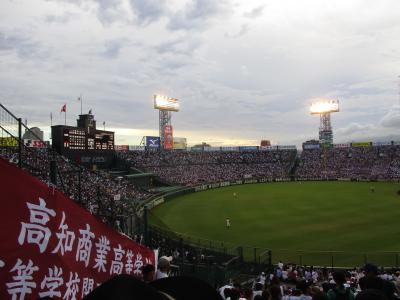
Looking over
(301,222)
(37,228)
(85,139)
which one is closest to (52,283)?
(37,228)

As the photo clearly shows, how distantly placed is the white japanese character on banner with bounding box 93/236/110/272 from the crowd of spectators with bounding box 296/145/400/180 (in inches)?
3188

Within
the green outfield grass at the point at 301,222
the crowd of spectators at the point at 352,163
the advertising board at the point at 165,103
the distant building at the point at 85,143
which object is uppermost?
the advertising board at the point at 165,103

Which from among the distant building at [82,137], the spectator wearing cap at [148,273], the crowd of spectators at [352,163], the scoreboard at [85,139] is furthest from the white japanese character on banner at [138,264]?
the crowd of spectators at [352,163]

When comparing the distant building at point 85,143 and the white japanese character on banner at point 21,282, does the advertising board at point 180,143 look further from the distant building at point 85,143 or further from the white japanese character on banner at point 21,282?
the white japanese character on banner at point 21,282

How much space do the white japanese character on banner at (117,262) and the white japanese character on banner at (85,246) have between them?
71 cm

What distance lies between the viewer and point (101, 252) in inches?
195

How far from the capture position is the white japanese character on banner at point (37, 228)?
3588mm

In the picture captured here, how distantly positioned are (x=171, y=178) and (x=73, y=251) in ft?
223

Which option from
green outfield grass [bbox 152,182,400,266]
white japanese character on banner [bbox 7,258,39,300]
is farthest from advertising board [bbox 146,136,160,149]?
white japanese character on banner [bbox 7,258,39,300]

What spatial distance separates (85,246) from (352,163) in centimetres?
9430

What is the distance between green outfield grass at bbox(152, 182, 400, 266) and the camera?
25156 millimetres

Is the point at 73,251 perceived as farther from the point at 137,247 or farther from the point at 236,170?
the point at 236,170

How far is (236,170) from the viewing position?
8819 centimetres

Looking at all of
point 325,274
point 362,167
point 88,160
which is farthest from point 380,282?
point 362,167
